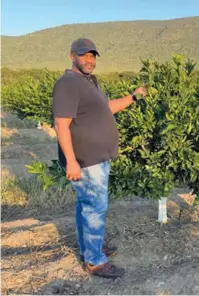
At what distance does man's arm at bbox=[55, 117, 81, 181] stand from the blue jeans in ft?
0.55

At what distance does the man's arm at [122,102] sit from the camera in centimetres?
447

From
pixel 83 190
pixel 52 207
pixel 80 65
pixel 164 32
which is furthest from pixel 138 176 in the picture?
pixel 164 32

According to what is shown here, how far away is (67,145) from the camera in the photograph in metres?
3.69

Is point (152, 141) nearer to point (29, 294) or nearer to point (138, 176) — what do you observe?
point (138, 176)

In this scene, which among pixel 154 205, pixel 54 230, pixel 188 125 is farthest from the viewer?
pixel 154 205

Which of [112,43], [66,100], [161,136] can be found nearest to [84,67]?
[66,100]

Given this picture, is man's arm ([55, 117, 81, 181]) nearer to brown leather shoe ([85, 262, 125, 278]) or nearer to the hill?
brown leather shoe ([85, 262, 125, 278])

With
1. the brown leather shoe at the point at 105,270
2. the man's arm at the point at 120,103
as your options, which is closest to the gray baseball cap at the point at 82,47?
the man's arm at the point at 120,103

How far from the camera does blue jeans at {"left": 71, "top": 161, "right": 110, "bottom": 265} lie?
12.9ft

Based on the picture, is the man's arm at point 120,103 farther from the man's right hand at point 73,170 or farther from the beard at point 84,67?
the man's right hand at point 73,170

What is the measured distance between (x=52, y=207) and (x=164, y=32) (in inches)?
2559

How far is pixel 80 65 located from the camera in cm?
388

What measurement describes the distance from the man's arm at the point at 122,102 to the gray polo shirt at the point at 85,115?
0.49m

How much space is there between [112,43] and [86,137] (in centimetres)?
6772
